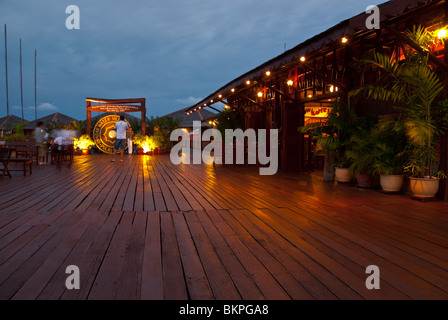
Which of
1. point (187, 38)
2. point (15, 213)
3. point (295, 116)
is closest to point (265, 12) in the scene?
point (187, 38)

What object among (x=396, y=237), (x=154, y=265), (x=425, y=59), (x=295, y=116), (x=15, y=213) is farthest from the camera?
→ (x=295, y=116)

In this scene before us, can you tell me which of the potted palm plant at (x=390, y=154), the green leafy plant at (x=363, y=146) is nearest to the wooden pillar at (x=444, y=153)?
the potted palm plant at (x=390, y=154)

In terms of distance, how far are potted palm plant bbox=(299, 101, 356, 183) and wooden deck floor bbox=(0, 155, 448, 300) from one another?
164 cm

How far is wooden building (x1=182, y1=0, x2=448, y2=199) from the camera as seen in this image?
189 inches

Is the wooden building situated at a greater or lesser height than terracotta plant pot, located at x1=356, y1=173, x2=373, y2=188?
greater

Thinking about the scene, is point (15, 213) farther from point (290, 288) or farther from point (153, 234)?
point (290, 288)

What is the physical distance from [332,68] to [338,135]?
6.42 ft

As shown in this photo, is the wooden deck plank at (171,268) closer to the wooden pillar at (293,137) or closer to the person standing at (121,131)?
the wooden pillar at (293,137)

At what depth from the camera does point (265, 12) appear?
68062mm

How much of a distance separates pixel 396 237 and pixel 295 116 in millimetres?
6198

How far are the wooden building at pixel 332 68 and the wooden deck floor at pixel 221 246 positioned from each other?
228cm

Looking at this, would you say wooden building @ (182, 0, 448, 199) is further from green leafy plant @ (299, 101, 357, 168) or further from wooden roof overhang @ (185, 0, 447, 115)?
green leafy plant @ (299, 101, 357, 168)
